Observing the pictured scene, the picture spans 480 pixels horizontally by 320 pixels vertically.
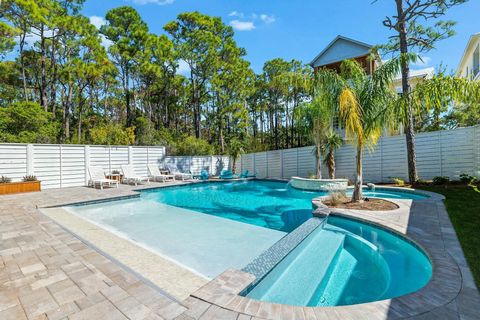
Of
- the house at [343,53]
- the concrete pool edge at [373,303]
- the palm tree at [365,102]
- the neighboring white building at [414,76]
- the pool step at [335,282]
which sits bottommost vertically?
the pool step at [335,282]

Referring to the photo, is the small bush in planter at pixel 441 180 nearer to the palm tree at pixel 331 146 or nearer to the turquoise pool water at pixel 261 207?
the turquoise pool water at pixel 261 207

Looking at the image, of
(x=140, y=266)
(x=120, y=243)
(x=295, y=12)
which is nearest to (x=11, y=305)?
(x=140, y=266)

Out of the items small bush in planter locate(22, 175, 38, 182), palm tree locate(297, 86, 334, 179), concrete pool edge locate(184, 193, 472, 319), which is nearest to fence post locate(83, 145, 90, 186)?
small bush in planter locate(22, 175, 38, 182)

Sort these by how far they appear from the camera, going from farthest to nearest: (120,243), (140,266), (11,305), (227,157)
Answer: (227,157) < (120,243) < (140,266) < (11,305)

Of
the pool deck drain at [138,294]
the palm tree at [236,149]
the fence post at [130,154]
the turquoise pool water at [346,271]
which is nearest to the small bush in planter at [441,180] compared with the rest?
the turquoise pool water at [346,271]

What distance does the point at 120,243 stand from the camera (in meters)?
4.34

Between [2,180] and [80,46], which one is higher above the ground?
[80,46]

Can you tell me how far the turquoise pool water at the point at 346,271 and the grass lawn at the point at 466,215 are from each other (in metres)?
0.57

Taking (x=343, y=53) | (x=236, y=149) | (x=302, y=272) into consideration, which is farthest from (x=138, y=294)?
(x=343, y=53)

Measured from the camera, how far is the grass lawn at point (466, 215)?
3374 millimetres

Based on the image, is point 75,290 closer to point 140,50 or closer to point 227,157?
point 227,157

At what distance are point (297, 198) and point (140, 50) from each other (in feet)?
63.1

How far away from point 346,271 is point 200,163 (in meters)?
15.2

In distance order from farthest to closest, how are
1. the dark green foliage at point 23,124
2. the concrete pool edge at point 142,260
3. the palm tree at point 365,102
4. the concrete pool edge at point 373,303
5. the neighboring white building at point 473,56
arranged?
the neighboring white building at point 473,56, the dark green foliage at point 23,124, the palm tree at point 365,102, the concrete pool edge at point 142,260, the concrete pool edge at point 373,303
